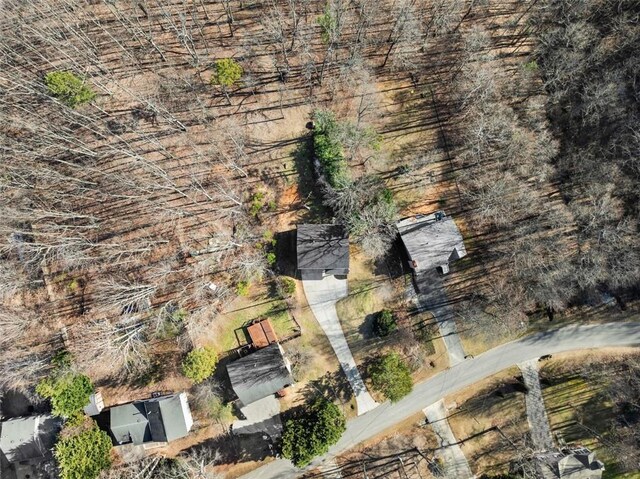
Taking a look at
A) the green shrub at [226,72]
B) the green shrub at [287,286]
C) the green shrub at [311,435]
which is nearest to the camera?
the green shrub at [311,435]

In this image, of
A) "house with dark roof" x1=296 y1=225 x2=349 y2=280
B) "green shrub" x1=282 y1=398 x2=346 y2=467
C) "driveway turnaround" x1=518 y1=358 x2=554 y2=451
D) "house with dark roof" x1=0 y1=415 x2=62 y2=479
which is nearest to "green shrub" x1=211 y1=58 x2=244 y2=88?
"house with dark roof" x1=296 y1=225 x2=349 y2=280

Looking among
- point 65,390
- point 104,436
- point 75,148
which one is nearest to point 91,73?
point 75,148

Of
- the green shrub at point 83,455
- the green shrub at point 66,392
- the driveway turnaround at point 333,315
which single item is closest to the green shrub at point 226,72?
the driveway turnaround at point 333,315

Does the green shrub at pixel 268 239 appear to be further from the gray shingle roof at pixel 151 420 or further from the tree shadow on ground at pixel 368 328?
the gray shingle roof at pixel 151 420

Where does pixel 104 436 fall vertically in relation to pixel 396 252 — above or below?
below

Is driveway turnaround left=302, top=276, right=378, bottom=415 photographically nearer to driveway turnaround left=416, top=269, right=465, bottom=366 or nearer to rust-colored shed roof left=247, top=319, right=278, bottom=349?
rust-colored shed roof left=247, top=319, right=278, bottom=349

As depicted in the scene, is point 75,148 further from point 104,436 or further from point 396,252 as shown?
point 396,252

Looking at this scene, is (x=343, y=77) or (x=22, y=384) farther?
(x=343, y=77)

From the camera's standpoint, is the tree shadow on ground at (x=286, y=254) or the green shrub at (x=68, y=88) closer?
the green shrub at (x=68, y=88)
